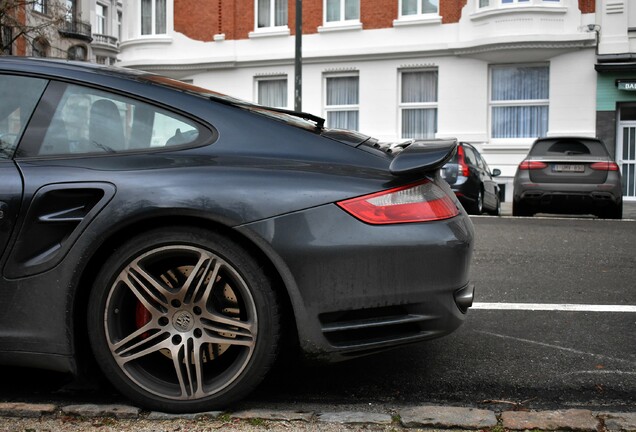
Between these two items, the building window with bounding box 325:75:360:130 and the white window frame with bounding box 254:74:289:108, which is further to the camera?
the white window frame with bounding box 254:74:289:108

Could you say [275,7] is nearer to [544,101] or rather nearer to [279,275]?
[544,101]

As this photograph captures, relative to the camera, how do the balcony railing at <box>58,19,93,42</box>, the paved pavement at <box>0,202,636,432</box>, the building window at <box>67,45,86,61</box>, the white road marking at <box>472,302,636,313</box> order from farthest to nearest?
the building window at <box>67,45,86,61</box>, the balcony railing at <box>58,19,93,42</box>, the white road marking at <box>472,302,636,313</box>, the paved pavement at <box>0,202,636,432</box>

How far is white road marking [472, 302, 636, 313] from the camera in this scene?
496cm

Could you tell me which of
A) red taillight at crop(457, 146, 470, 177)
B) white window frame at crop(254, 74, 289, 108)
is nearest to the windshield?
red taillight at crop(457, 146, 470, 177)

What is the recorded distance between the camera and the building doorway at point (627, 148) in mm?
21656

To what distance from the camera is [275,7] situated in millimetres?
25656

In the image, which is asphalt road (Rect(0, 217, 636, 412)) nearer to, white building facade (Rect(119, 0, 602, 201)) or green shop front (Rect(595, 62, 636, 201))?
green shop front (Rect(595, 62, 636, 201))

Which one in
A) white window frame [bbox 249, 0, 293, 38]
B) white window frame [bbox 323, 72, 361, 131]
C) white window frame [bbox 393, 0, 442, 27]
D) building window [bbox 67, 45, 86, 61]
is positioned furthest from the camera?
building window [bbox 67, 45, 86, 61]

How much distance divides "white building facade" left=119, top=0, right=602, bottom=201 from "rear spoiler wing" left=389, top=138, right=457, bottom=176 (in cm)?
1950

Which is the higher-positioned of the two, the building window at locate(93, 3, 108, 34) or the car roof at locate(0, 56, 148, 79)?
the building window at locate(93, 3, 108, 34)

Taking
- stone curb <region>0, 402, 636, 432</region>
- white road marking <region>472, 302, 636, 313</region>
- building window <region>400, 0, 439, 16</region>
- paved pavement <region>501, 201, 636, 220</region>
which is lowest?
paved pavement <region>501, 201, 636, 220</region>

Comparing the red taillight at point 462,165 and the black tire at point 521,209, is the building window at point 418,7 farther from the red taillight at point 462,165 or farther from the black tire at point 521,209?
the black tire at point 521,209

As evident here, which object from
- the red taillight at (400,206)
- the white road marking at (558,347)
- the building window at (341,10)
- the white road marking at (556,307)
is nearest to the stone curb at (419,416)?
the red taillight at (400,206)

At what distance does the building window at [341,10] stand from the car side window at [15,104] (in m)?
22.0
